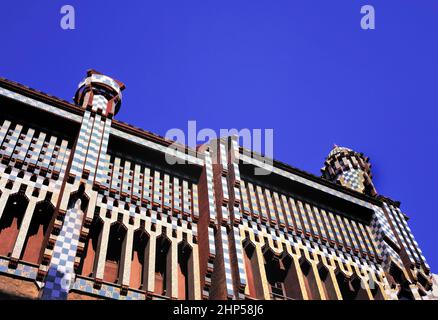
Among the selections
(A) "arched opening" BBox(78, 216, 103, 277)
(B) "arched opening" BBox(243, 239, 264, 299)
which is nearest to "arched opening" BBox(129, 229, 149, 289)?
(A) "arched opening" BBox(78, 216, 103, 277)

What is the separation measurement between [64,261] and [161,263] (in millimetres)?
3004

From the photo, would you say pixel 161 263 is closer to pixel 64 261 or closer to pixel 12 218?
pixel 64 261

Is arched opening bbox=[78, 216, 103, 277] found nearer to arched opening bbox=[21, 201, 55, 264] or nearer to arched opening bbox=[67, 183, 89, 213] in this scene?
arched opening bbox=[67, 183, 89, 213]

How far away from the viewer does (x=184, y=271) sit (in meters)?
13.0

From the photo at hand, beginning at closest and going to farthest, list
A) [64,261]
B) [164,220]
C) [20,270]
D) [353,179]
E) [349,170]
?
[20,270] → [64,261] → [164,220] → [353,179] → [349,170]

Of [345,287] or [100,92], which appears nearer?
[345,287]

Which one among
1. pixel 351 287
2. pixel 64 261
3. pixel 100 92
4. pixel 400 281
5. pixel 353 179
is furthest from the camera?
pixel 353 179

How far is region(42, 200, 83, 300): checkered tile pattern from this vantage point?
10.1m

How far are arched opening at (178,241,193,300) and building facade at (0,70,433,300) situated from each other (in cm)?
3

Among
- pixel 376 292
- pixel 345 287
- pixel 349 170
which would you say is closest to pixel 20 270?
pixel 345 287

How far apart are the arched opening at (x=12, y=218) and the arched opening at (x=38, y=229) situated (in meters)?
0.27
